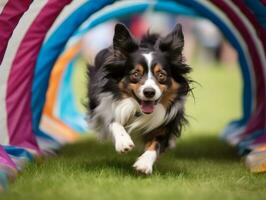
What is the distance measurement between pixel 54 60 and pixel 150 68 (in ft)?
6.85

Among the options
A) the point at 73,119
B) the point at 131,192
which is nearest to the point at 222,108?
the point at 73,119

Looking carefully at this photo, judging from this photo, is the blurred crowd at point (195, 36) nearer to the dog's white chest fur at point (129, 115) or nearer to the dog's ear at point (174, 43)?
the dog's white chest fur at point (129, 115)

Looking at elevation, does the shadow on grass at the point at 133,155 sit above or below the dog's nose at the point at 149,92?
below

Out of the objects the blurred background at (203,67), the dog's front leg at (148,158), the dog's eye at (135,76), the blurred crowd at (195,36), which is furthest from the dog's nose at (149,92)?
the blurred crowd at (195,36)

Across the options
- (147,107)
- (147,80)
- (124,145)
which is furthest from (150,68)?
(124,145)

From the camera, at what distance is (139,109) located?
6641mm

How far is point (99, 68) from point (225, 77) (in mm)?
15976

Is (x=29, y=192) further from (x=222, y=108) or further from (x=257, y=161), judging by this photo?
(x=222, y=108)

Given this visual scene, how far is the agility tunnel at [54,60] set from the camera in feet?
22.3

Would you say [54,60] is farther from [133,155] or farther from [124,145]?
[124,145]

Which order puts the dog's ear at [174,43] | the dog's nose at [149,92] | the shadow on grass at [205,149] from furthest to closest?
the shadow on grass at [205,149] < the dog's ear at [174,43] < the dog's nose at [149,92]

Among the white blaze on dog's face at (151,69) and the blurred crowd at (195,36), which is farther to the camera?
the blurred crowd at (195,36)

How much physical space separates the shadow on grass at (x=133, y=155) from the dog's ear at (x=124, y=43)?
113cm

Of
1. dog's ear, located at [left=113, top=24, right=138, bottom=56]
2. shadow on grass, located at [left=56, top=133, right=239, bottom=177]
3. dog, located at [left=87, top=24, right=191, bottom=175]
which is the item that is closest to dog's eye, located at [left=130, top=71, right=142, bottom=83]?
dog, located at [left=87, top=24, right=191, bottom=175]
